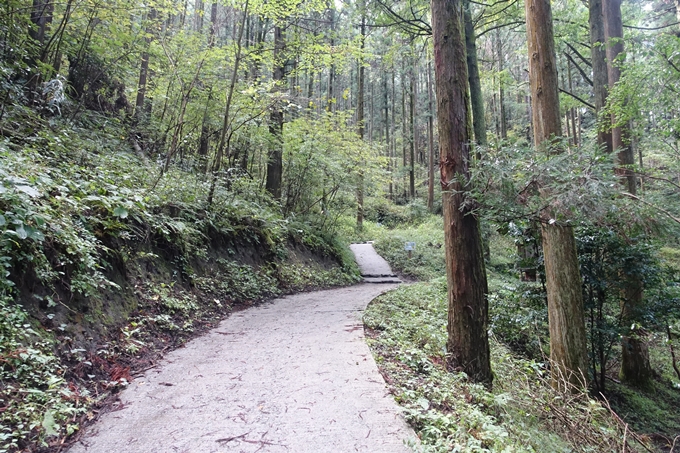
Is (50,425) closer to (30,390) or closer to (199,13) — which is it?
(30,390)

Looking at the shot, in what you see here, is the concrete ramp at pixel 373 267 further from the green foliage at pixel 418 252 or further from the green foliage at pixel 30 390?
the green foliage at pixel 30 390

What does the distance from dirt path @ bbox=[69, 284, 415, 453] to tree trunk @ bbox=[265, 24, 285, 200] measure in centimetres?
674

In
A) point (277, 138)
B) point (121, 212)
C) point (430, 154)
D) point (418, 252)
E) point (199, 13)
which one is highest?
point (430, 154)

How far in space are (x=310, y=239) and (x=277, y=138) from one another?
3.57 metres

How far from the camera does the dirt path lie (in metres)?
2.32

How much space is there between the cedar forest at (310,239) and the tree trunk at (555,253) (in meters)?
0.03

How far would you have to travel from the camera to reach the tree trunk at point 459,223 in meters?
3.73

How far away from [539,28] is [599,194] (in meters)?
3.26

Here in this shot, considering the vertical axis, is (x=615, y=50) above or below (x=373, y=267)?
above

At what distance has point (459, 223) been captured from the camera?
12.3 feet

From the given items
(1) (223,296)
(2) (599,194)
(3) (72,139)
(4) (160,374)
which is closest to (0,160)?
(4) (160,374)

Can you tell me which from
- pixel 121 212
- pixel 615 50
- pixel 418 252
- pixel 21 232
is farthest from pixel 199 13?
pixel 418 252

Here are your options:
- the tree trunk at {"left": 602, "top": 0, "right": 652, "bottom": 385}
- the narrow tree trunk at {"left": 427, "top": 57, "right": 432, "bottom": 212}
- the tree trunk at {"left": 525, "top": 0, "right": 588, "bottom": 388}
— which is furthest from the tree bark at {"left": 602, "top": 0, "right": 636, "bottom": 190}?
the narrow tree trunk at {"left": 427, "top": 57, "right": 432, "bottom": 212}

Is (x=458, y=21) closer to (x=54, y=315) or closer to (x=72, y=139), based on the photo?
(x=54, y=315)
